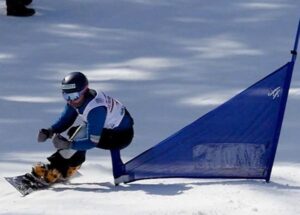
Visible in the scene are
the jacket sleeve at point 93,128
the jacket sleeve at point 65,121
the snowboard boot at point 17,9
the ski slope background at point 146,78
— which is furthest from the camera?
the snowboard boot at point 17,9

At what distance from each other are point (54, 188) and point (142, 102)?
13.7 feet

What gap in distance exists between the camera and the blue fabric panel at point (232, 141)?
7.07 meters

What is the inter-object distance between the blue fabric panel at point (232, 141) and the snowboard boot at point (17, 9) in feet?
32.1

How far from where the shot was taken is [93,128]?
7.05 metres

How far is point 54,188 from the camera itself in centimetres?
727

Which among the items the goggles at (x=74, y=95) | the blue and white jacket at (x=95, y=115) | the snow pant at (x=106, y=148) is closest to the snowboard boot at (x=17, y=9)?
the snow pant at (x=106, y=148)

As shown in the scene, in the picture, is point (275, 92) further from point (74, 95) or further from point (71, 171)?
point (71, 171)

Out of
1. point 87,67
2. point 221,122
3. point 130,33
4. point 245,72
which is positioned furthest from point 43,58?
point 221,122

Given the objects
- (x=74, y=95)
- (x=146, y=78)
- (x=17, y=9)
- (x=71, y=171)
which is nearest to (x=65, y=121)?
(x=71, y=171)

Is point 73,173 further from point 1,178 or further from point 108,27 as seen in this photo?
point 108,27

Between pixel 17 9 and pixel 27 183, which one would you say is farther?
pixel 17 9

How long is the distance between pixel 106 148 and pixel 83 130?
23 centimetres

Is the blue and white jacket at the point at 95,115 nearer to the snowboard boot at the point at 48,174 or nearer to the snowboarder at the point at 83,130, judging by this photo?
the snowboarder at the point at 83,130

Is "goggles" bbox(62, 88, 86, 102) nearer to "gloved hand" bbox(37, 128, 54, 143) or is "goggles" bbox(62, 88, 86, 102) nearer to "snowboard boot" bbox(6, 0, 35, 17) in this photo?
"gloved hand" bbox(37, 128, 54, 143)
